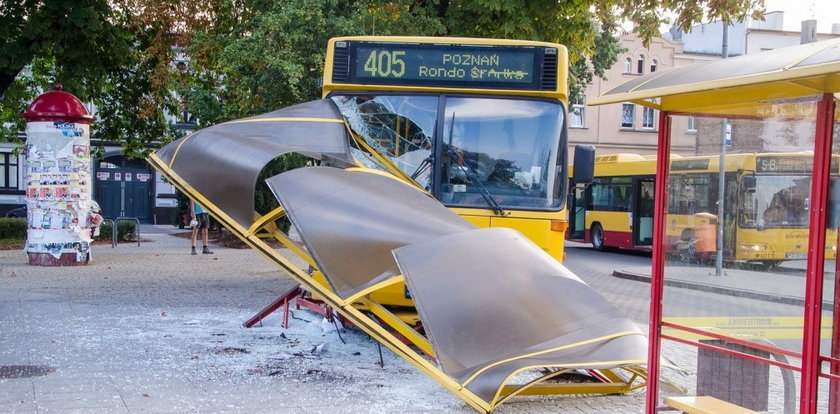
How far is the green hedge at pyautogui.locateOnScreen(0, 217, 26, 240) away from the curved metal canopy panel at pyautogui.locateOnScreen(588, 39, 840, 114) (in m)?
25.6

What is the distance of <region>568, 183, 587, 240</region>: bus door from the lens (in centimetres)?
3212

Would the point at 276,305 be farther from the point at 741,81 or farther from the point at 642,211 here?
the point at 642,211

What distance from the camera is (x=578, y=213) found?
32531 mm

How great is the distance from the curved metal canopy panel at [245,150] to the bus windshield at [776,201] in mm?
4002

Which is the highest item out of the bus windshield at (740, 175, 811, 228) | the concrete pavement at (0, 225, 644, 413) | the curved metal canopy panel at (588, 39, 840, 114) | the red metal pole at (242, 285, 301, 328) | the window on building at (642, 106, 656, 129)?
the window on building at (642, 106, 656, 129)

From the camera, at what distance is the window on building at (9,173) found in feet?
144

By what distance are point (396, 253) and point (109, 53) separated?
11973mm

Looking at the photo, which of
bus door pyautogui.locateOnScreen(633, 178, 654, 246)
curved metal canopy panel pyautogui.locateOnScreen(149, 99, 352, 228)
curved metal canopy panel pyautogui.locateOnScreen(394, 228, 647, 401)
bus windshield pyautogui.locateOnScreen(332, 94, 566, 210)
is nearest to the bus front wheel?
bus door pyautogui.locateOnScreen(633, 178, 654, 246)

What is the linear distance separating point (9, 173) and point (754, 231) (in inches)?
1740

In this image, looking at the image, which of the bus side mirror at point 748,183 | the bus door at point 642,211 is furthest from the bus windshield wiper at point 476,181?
the bus door at point 642,211

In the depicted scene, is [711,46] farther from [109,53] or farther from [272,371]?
[272,371]

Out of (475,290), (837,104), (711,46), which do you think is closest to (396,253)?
(475,290)

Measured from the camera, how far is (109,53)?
55.9 feet

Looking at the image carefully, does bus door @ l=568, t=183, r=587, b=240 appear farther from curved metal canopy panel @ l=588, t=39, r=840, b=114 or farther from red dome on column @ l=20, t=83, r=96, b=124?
curved metal canopy panel @ l=588, t=39, r=840, b=114
